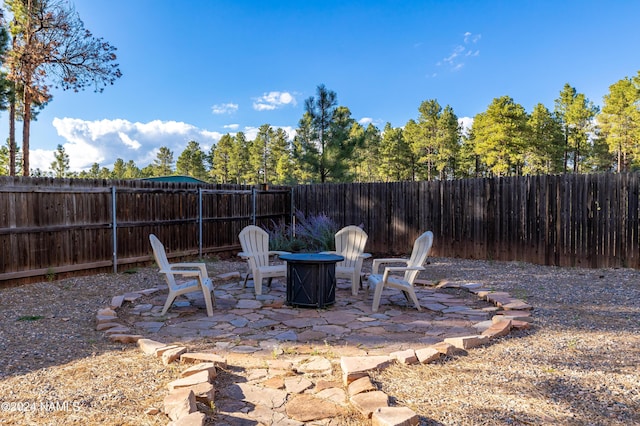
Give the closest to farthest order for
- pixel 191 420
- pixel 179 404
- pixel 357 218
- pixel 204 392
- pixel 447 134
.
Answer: pixel 191 420, pixel 179 404, pixel 204 392, pixel 357 218, pixel 447 134

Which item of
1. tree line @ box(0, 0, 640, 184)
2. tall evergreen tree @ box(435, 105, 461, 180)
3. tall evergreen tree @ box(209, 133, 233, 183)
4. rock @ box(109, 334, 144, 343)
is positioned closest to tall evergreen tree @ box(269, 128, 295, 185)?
tree line @ box(0, 0, 640, 184)

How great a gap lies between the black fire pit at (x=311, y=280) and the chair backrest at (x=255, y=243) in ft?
2.83

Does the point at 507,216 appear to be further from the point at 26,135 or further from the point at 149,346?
the point at 26,135

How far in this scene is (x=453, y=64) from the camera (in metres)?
13.4

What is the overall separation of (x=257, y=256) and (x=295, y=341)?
1960 millimetres

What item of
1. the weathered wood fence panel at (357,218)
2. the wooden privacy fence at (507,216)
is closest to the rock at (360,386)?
the weathered wood fence panel at (357,218)

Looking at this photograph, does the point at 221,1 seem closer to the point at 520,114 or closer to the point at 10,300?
the point at 10,300

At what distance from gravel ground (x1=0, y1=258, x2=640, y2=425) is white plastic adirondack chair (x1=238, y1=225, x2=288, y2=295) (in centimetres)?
161

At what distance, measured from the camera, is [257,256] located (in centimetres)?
477

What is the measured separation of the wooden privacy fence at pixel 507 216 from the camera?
5.88m

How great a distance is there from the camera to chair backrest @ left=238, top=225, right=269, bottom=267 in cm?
472

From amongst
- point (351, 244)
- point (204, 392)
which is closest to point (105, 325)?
point (204, 392)

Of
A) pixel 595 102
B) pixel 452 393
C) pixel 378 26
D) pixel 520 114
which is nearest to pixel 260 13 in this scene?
pixel 378 26

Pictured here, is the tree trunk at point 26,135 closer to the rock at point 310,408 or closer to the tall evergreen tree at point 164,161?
the rock at point 310,408
